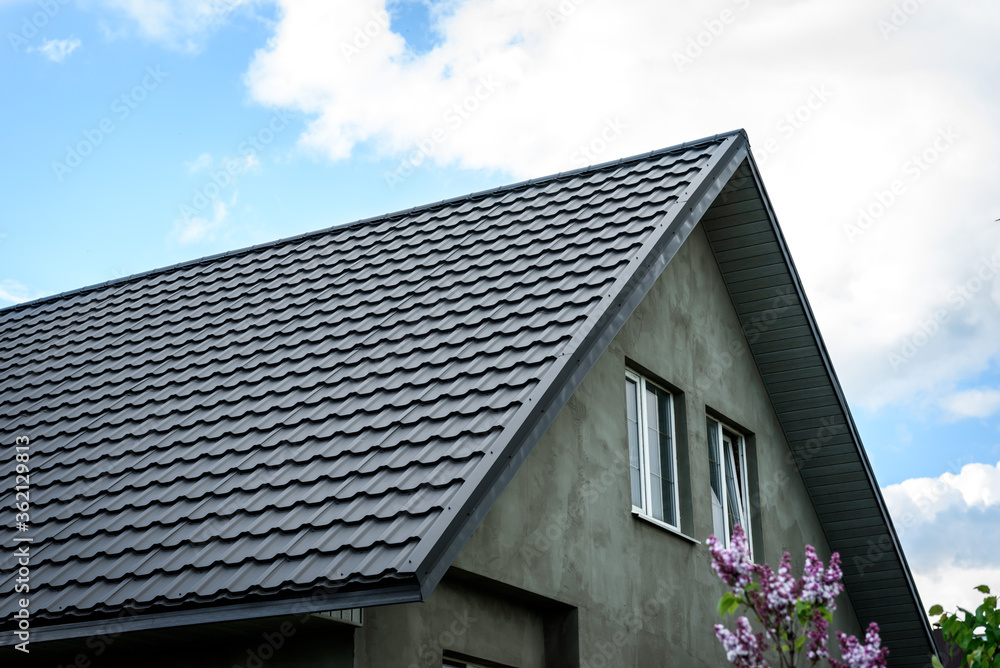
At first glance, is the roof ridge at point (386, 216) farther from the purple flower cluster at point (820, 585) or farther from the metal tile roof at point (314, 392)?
the purple flower cluster at point (820, 585)

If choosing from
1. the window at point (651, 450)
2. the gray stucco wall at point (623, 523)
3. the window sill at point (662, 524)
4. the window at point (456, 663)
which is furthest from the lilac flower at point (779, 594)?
the window at point (651, 450)

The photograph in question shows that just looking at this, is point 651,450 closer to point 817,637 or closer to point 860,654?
point 817,637

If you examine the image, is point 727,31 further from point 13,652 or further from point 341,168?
point 13,652

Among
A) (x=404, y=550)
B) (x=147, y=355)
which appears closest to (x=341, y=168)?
(x=147, y=355)

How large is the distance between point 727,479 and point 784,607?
19.6ft

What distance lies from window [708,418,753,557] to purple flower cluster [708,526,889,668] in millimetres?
5060

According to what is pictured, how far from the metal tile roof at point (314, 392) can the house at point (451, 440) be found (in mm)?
29

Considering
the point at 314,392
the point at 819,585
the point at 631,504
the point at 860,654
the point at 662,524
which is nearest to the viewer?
the point at 860,654

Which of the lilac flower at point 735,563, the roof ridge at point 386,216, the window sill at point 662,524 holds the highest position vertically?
the roof ridge at point 386,216

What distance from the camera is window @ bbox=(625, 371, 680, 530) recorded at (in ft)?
31.0

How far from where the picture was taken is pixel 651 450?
9.84 m

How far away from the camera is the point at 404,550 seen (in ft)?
18.3

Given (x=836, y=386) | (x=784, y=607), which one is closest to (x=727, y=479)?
(x=836, y=386)

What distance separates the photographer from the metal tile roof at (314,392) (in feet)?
20.0
